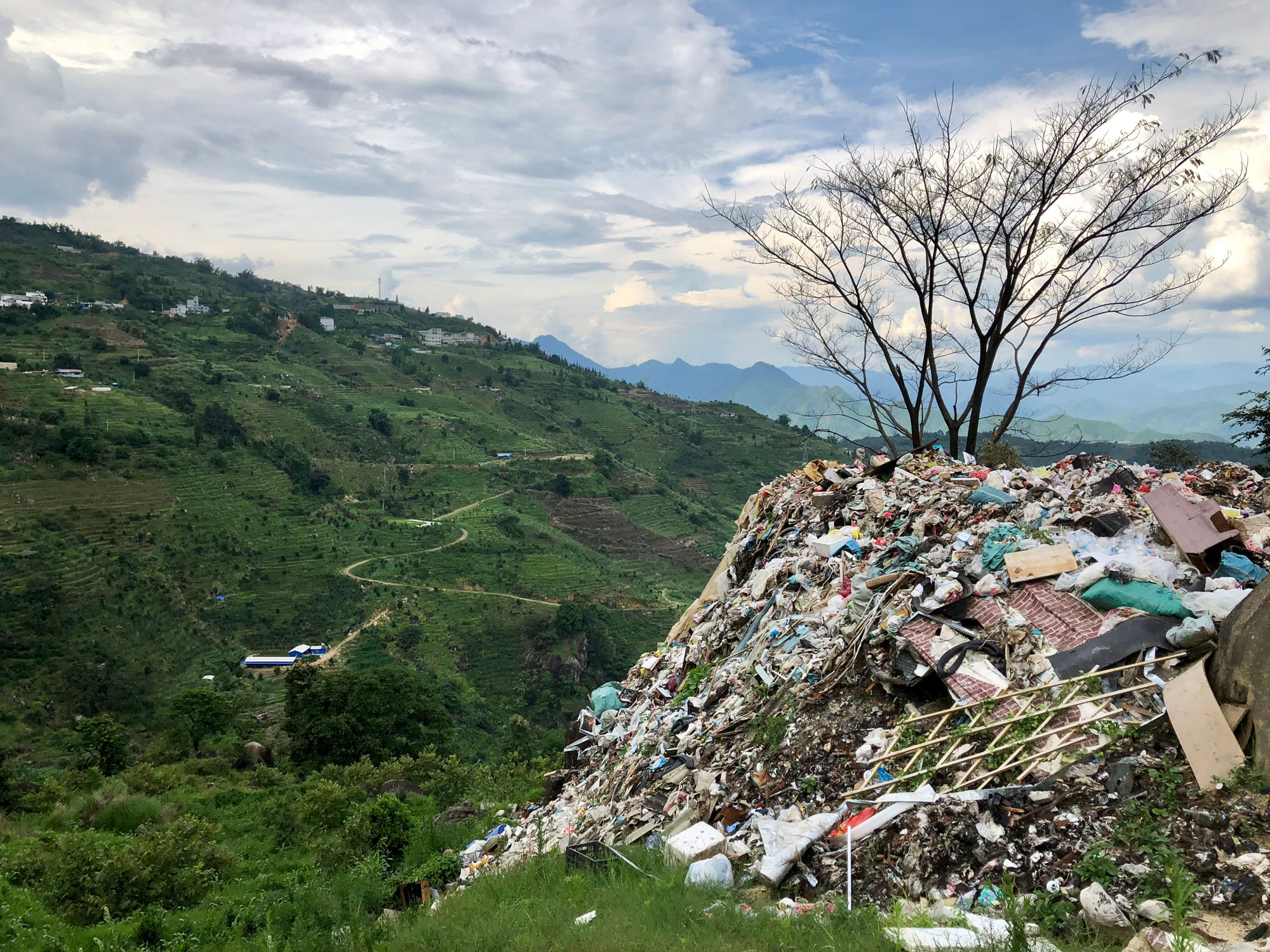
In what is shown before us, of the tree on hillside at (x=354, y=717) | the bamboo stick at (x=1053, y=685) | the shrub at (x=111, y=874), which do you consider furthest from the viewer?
the tree on hillside at (x=354, y=717)

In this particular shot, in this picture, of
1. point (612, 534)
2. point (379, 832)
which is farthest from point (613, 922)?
point (612, 534)

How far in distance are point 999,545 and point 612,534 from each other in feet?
174

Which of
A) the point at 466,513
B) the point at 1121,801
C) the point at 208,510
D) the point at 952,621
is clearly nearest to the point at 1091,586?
the point at 952,621

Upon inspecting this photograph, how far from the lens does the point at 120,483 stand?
3906cm

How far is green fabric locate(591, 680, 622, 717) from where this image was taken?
7.89 m

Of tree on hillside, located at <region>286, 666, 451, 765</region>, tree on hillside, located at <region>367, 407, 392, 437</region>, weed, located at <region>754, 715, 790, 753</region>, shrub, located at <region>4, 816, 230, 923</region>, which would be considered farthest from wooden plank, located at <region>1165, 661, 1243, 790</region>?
tree on hillside, located at <region>367, 407, 392, 437</region>

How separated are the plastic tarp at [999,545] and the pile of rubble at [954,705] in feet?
0.08

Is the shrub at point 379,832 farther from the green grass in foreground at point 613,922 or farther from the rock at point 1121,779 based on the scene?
the rock at point 1121,779

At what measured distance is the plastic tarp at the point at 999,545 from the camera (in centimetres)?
536

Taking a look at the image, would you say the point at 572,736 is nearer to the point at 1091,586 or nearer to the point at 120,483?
the point at 1091,586

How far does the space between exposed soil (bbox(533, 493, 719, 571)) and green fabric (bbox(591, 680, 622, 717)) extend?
1839 inches

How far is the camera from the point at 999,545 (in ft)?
18.0

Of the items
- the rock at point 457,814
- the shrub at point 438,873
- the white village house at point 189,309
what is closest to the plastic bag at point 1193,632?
the shrub at point 438,873

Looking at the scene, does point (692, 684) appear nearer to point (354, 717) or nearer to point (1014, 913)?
point (1014, 913)
